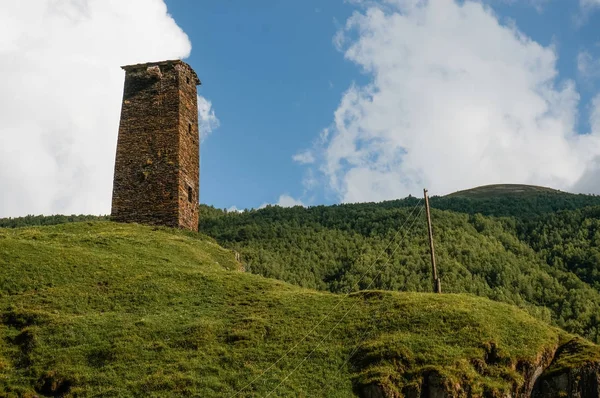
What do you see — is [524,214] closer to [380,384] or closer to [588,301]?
[588,301]

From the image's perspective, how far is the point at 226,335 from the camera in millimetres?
19547

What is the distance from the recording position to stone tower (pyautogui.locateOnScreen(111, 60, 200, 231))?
32969 mm

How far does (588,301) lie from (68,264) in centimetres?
3093

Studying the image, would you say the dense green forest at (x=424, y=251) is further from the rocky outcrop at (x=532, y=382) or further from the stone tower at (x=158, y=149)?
the rocky outcrop at (x=532, y=382)

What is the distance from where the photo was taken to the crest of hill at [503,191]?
9540 centimetres

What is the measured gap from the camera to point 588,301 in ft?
132

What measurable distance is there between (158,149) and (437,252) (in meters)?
23.9

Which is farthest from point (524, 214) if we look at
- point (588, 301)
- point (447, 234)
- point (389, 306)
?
point (389, 306)

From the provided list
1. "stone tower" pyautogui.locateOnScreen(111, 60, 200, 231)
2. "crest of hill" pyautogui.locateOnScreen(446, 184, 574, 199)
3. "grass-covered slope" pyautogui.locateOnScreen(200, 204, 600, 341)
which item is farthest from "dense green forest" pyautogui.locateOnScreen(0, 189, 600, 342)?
"crest of hill" pyautogui.locateOnScreen(446, 184, 574, 199)

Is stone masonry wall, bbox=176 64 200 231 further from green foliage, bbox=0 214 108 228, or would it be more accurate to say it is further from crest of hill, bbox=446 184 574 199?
crest of hill, bbox=446 184 574 199

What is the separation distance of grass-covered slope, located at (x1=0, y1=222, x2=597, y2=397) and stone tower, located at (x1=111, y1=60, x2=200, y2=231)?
825 centimetres

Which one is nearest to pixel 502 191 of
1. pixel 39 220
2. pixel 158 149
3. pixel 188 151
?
pixel 39 220

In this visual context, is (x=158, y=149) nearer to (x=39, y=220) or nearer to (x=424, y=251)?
(x=424, y=251)

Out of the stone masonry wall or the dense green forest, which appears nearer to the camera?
the stone masonry wall
